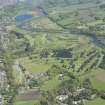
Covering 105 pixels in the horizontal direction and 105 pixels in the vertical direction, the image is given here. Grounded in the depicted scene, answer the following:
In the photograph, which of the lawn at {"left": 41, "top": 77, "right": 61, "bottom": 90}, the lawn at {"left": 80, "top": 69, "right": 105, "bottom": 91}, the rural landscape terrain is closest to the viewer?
the rural landscape terrain

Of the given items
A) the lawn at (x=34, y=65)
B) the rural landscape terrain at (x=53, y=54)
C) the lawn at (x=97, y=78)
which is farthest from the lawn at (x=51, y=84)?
the lawn at (x=34, y=65)

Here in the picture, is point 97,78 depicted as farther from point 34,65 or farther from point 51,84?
point 34,65

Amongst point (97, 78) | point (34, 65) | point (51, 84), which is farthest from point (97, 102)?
point (34, 65)

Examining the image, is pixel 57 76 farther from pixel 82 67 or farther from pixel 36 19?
pixel 36 19

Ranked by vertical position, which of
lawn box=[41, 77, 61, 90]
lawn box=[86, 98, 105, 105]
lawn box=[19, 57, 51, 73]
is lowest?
lawn box=[86, 98, 105, 105]

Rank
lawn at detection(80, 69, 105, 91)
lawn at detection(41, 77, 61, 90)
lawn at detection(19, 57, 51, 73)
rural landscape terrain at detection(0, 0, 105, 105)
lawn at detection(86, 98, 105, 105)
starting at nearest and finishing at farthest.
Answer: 1. lawn at detection(86, 98, 105, 105)
2. rural landscape terrain at detection(0, 0, 105, 105)
3. lawn at detection(41, 77, 61, 90)
4. lawn at detection(80, 69, 105, 91)
5. lawn at detection(19, 57, 51, 73)

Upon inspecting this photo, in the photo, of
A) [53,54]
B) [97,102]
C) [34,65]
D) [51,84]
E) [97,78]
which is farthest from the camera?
[53,54]

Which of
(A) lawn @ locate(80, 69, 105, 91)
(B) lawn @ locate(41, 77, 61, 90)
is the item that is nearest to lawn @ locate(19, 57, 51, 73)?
(B) lawn @ locate(41, 77, 61, 90)

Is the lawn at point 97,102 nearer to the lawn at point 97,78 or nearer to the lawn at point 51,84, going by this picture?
the lawn at point 97,78

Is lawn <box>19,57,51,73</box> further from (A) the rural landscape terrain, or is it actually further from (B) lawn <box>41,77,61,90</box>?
(B) lawn <box>41,77,61,90</box>
